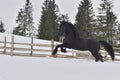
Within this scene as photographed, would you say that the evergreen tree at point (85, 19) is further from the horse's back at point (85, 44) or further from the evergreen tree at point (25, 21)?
the horse's back at point (85, 44)

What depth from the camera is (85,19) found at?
157 ft

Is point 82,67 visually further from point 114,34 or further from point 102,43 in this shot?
point 114,34

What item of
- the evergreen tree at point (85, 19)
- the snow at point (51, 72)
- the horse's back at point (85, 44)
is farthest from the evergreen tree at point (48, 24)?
the snow at point (51, 72)

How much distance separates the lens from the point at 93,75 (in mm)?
7578

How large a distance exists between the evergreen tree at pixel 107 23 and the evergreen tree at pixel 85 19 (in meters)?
1.37

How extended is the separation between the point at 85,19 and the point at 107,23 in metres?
3.51

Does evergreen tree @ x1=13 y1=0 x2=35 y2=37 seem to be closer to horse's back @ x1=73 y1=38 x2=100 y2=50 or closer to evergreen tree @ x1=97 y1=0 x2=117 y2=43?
evergreen tree @ x1=97 y1=0 x2=117 y2=43

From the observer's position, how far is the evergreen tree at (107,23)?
46.1 m

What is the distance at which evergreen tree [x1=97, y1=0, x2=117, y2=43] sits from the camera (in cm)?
4609

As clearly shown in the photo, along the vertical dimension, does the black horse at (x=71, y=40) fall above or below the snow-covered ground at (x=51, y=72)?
above

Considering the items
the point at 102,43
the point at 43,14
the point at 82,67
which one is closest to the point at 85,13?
the point at 43,14

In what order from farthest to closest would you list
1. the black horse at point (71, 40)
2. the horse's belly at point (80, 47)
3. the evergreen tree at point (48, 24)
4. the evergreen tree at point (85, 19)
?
the evergreen tree at point (48, 24)
the evergreen tree at point (85, 19)
the horse's belly at point (80, 47)
the black horse at point (71, 40)

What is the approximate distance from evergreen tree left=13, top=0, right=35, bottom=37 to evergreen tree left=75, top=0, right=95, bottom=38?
1340 centimetres

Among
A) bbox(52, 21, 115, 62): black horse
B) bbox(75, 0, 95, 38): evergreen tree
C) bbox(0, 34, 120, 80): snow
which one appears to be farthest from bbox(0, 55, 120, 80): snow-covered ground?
bbox(75, 0, 95, 38): evergreen tree
